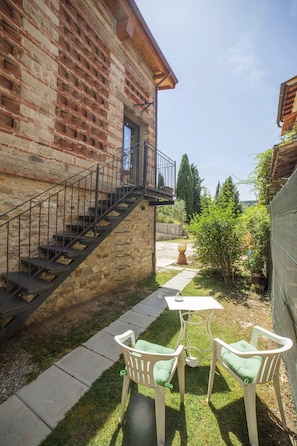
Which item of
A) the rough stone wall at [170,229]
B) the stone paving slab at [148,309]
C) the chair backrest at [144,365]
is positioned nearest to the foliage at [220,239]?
the stone paving slab at [148,309]

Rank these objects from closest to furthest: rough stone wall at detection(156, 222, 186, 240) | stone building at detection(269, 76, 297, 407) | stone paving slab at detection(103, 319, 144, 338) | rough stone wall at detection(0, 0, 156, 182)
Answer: stone building at detection(269, 76, 297, 407) < rough stone wall at detection(0, 0, 156, 182) < stone paving slab at detection(103, 319, 144, 338) < rough stone wall at detection(156, 222, 186, 240)

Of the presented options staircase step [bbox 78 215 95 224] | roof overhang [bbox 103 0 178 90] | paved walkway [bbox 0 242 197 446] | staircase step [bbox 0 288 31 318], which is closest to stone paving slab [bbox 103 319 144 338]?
paved walkway [bbox 0 242 197 446]

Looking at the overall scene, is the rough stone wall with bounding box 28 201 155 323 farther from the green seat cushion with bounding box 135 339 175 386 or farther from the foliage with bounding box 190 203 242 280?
the green seat cushion with bounding box 135 339 175 386

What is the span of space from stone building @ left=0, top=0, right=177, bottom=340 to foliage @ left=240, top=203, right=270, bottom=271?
2788mm

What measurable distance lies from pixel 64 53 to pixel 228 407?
634cm

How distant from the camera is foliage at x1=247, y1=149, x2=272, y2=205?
22.6ft

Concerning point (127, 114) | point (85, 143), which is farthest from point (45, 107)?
point (127, 114)

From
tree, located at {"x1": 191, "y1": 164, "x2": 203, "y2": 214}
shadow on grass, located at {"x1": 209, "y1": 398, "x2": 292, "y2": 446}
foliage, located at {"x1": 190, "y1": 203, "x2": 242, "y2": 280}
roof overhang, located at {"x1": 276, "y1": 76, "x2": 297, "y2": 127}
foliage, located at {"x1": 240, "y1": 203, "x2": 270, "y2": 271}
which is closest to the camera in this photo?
shadow on grass, located at {"x1": 209, "y1": 398, "x2": 292, "y2": 446}

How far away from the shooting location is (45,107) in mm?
3598

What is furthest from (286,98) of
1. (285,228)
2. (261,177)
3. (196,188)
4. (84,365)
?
(196,188)

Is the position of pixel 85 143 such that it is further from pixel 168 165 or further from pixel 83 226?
→ pixel 168 165

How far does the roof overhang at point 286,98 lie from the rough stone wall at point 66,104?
457cm

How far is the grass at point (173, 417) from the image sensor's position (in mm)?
1622

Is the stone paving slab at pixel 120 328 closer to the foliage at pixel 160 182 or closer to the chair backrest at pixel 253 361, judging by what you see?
the chair backrest at pixel 253 361
